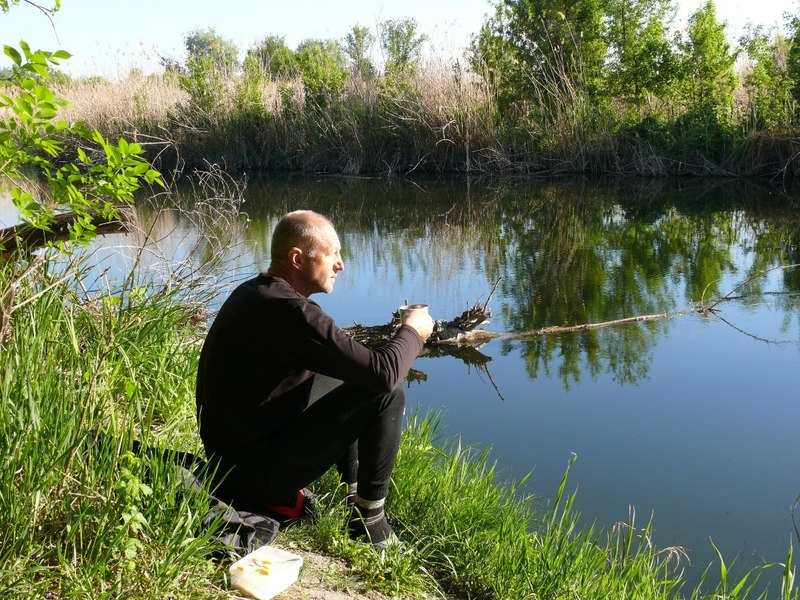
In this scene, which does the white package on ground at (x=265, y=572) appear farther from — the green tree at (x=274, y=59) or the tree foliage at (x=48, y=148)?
the green tree at (x=274, y=59)

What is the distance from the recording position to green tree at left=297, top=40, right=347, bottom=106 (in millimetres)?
20953

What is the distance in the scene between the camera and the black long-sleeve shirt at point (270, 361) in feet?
9.49

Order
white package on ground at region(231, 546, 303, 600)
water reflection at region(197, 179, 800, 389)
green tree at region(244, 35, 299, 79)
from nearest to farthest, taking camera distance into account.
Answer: white package on ground at region(231, 546, 303, 600), water reflection at region(197, 179, 800, 389), green tree at region(244, 35, 299, 79)

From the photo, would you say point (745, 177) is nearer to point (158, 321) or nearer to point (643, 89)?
point (643, 89)

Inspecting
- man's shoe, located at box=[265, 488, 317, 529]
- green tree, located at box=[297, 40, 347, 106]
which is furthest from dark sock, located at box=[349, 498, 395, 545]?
green tree, located at box=[297, 40, 347, 106]

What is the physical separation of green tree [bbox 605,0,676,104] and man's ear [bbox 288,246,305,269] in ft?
53.3

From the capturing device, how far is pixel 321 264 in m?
3.13

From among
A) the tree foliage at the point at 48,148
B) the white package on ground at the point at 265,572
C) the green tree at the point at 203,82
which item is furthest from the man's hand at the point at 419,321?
the green tree at the point at 203,82

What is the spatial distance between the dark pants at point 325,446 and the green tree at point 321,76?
18182 millimetres

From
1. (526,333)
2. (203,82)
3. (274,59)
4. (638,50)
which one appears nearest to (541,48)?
(638,50)

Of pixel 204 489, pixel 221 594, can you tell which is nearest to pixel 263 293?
pixel 204 489

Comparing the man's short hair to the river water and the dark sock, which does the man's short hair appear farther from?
the river water

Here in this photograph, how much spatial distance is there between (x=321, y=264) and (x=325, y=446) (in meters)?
0.64

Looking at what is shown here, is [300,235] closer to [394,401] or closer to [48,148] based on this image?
[394,401]
